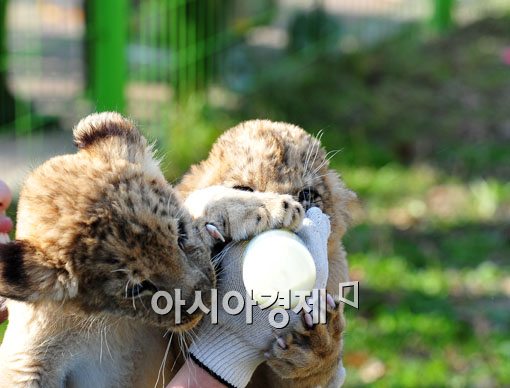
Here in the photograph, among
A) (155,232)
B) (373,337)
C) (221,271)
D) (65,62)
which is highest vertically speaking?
(155,232)

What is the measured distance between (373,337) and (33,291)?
12.0ft

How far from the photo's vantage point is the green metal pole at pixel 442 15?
12.5 metres

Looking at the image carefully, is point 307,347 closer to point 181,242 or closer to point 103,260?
point 181,242

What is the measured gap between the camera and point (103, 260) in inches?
108

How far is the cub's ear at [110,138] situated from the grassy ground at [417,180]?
1363 millimetres

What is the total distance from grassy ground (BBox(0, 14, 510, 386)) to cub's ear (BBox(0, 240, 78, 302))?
190 cm

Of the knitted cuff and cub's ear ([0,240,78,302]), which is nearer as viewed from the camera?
cub's ear ([0,240,78,302])

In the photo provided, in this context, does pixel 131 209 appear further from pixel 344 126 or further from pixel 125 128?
pixel 344 126

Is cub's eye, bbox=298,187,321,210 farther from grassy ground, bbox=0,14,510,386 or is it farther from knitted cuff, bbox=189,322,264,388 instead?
grassy ground, bbox=0,14,510,386

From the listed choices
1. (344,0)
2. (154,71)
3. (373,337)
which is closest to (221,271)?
(373,337)

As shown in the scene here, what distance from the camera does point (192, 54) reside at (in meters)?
8.42

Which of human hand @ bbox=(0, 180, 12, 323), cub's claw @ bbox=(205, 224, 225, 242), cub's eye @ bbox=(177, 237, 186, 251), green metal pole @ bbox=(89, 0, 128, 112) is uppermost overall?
cub's eye @ bbox=(177, 237, 186, 251)

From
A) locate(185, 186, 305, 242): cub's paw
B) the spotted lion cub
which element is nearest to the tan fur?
locate(185, 186, 305, 242): cub's paw

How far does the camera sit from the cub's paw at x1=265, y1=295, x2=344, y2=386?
294 cm
